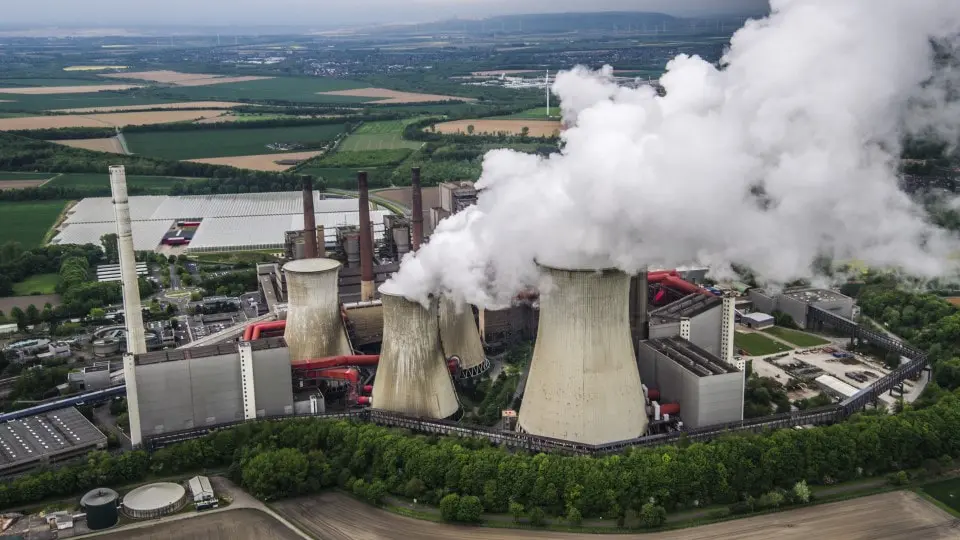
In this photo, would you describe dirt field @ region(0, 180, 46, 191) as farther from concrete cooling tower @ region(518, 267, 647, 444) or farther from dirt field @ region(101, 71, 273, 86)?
dirt field @ region(101, 71, 273, 86)

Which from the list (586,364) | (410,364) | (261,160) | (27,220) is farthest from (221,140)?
(586,364)

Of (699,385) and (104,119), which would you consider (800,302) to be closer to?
(699,385)

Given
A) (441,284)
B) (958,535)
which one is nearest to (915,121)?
(958,535)

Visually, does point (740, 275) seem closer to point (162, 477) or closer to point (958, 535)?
point (958, 535)

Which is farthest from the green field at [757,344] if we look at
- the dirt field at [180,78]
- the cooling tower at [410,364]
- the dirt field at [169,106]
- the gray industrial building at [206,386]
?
the dirt field at [180,78]

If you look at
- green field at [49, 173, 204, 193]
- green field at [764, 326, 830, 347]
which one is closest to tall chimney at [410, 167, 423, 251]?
green field at [764, 326, 830, 347]

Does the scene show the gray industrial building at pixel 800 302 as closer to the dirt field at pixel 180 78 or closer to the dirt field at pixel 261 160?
the dirt field at pixel 261 160

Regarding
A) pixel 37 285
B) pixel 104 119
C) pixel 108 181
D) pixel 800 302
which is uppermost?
pixel 104 119
